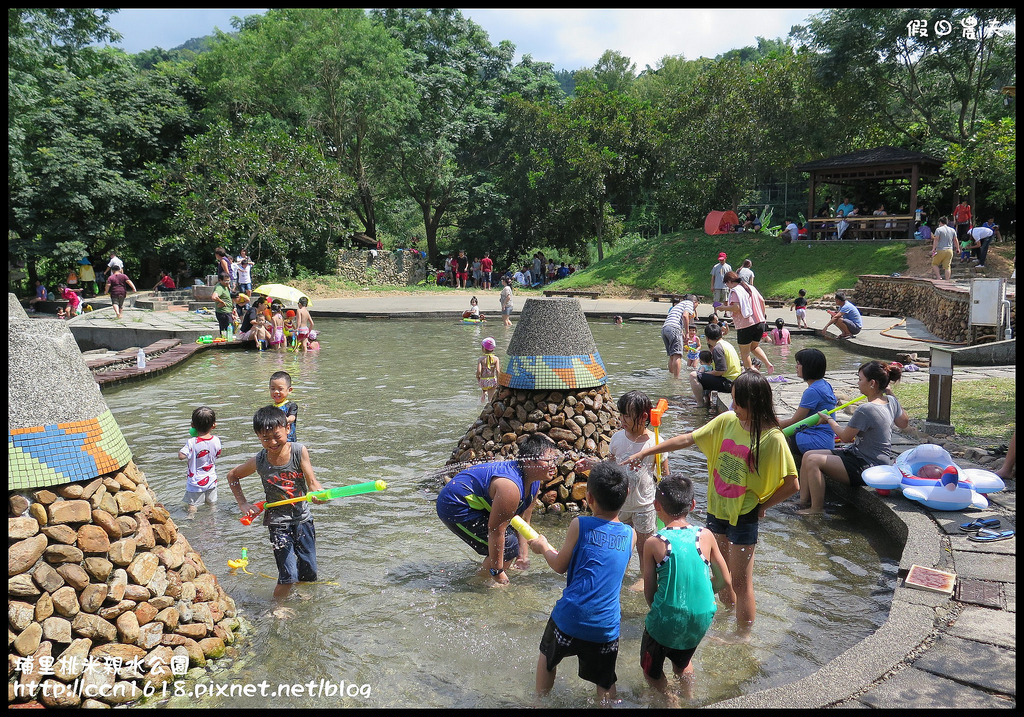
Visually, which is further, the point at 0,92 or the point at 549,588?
the point at 549,588

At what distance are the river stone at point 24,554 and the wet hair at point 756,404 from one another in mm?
3919

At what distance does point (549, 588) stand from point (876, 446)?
3514mm

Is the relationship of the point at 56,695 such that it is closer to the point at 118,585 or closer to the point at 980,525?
the point at 118,585

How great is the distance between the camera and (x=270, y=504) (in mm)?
5211

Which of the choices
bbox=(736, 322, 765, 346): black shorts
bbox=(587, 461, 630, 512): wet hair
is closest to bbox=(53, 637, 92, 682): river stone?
bbox=(587, 461, 630, 512): wet hair

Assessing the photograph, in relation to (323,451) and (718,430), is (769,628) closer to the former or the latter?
(718,430)

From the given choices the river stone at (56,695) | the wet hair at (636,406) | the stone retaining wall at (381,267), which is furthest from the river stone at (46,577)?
the stone retaining wall at (381,267)

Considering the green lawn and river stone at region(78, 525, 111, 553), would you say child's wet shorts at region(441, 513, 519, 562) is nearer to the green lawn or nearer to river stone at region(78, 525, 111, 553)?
river stone at region(78, 525, 111, 553)

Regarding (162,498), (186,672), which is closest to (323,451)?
(162,498)

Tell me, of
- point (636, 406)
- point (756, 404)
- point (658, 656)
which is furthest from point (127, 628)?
point (756, 404)

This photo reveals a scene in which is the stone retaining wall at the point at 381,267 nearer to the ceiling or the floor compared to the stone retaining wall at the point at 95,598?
nearer to the ceiling

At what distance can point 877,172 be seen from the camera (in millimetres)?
30781

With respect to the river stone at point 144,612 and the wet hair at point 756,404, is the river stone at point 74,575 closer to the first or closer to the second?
the river stone at point 144,612

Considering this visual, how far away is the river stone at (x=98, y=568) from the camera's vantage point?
13.1 ft
